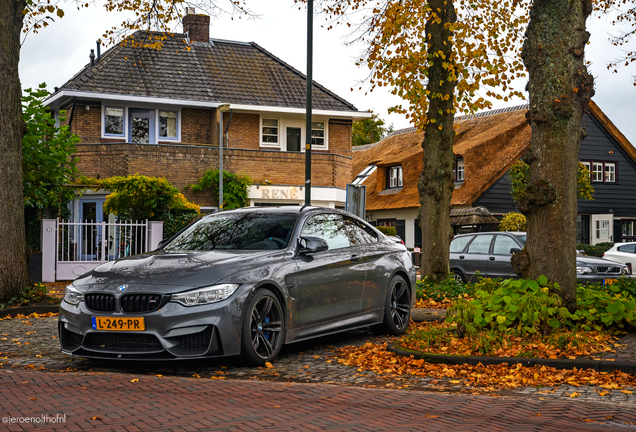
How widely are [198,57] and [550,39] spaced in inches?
1049

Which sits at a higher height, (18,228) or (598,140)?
(598,140)

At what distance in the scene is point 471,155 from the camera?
39.2 meters

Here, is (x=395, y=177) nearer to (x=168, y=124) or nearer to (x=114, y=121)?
(x=168, y=124)

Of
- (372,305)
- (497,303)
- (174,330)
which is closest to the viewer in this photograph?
(174,330)

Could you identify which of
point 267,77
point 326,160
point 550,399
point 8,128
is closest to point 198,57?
point 267,77

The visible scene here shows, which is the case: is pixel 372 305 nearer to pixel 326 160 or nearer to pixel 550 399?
pixel 550 399

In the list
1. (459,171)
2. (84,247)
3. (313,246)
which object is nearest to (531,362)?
(313,246)

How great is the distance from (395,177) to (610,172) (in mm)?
12320

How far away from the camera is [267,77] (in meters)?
34.2

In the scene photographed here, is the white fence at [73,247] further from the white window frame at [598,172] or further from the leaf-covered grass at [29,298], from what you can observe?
the white window frame at [598,172]

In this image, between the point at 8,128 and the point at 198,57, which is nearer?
the point at 8,128

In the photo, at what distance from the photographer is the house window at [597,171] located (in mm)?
41903

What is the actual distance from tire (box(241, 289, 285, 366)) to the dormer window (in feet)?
122

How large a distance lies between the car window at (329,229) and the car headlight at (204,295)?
1678 mm
